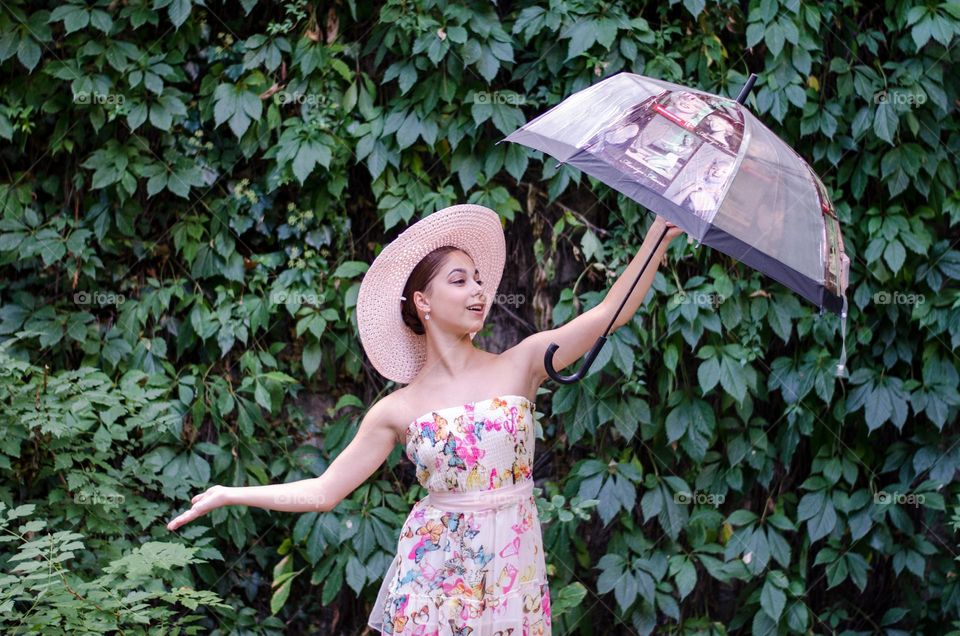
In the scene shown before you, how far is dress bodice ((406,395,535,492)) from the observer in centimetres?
252

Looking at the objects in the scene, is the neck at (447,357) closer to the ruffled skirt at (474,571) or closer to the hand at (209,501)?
the ruffled skirt at (474,571)

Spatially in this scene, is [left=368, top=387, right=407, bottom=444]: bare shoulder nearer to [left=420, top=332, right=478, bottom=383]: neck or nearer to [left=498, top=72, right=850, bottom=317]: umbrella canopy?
[left=420, top=332, right=478, bottom=383]: neck

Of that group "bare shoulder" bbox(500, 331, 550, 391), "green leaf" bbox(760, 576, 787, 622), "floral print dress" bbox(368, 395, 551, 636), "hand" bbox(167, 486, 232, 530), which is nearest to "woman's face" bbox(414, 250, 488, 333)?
"bare shoulder" bbox(500, 331, 550, 391)

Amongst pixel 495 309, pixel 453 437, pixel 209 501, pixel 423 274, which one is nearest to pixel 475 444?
pixel 453 437

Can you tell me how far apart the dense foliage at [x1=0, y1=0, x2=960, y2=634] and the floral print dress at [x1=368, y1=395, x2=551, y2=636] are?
3.77ft

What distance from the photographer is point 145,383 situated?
3838mm

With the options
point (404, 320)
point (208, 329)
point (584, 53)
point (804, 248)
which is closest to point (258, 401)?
point (208, 329)

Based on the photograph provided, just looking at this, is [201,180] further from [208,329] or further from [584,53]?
[584,53]

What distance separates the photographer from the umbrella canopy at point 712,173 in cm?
226

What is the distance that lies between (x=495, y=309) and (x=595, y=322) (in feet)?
4.76

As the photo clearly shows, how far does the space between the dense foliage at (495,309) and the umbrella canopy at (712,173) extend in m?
1.25

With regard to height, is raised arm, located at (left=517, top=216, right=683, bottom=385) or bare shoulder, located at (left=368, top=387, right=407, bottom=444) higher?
raised arm, located at (left=517, top=216, right=683, bottom=385)

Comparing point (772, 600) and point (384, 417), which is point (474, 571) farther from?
point (772, 600)

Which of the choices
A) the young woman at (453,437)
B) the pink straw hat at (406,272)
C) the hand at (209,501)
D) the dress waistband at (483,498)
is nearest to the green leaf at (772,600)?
the young woman at (453,437)
